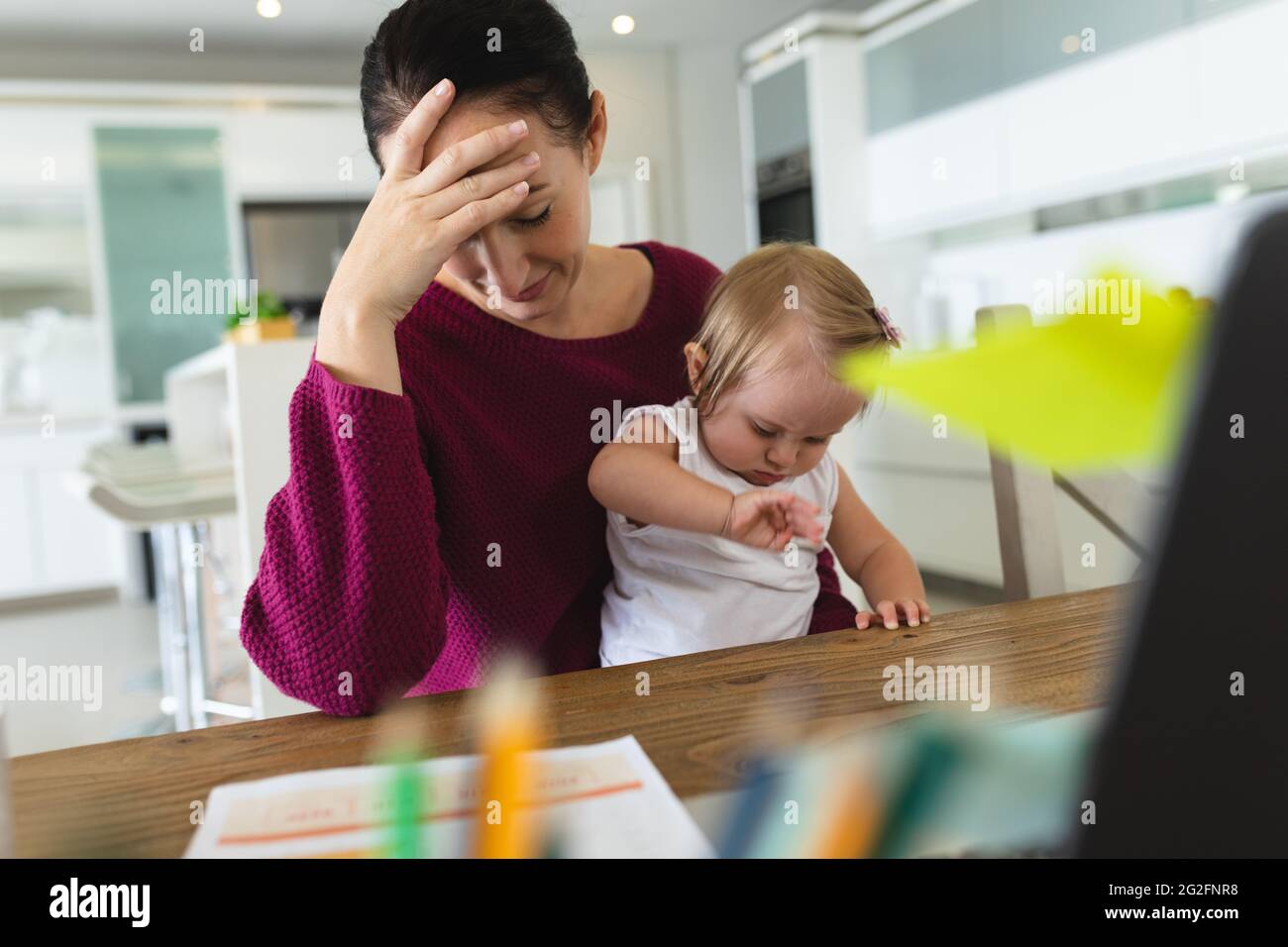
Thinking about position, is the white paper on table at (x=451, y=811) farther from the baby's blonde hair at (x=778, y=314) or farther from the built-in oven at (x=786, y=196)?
the built-in oven at (x=786, y=196)

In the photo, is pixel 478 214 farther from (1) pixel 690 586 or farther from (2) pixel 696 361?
(1) pixel 690 586

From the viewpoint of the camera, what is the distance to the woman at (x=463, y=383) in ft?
2.54

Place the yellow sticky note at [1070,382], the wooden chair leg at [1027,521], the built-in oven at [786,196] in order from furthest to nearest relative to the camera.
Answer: the built-in oven at [786,196], the wooden chair leg at [1027,521], the yellow sticky note at [1070,382]

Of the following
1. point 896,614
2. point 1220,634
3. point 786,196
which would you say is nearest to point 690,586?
point 896,614

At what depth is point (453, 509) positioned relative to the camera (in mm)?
996

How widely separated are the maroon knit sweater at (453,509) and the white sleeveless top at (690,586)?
5 centimetres

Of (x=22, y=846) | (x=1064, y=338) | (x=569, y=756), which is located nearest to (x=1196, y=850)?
(x=1064, y=338)

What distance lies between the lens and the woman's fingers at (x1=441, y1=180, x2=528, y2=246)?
2.62 ft

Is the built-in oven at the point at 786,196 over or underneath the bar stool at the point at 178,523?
over

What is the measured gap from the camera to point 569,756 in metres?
0.55

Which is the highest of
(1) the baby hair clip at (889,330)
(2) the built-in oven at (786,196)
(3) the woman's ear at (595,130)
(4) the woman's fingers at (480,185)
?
(2) the built-in oven at (786,196)

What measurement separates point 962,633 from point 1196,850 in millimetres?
518

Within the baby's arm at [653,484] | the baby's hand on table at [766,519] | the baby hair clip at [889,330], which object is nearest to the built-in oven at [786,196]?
the baby hair clip at [889,330]

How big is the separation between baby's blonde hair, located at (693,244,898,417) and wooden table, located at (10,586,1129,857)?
33 centimetres
